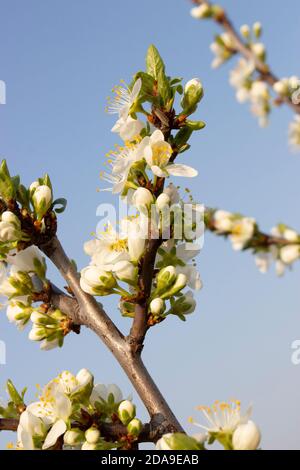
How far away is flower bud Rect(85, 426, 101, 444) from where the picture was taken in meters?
Result: 2.68

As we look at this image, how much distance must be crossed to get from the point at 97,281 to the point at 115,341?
35cm

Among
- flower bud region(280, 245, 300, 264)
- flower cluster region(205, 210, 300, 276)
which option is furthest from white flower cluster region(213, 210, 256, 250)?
flower bud region(280, 245, 300, 264)

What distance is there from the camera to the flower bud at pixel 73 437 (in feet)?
8.89

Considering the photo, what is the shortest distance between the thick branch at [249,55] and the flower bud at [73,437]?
67.6 inches

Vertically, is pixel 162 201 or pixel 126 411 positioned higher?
pixel 162 201

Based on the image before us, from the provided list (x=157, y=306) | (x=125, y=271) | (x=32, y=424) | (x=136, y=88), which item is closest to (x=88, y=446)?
(x=32, y=424)

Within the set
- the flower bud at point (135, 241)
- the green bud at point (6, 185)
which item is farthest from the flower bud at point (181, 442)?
the green bud at point (6, 185)

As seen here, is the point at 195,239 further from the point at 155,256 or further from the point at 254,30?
the point at 254,30

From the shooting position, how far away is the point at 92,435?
8.82ft

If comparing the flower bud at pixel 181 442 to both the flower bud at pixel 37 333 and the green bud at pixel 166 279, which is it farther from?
the flower bud at pixel 37 333

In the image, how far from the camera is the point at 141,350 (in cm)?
300

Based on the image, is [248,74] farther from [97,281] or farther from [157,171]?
[97,281]

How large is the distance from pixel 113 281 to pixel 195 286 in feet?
1.39
